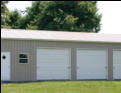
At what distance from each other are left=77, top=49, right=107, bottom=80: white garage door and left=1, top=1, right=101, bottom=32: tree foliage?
12.9 meters

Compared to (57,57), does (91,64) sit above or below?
below

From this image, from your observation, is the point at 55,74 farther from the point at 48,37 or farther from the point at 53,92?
the point at 53,92

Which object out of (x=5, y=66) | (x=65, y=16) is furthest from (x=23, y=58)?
(x=65, y=16)

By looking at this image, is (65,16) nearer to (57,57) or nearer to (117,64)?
(117,64)

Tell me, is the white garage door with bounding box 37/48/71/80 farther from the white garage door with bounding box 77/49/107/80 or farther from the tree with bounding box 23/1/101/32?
the tree with bounding box 23/1/101/32

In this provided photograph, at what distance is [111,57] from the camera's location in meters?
15.7

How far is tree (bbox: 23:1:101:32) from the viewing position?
28.5m

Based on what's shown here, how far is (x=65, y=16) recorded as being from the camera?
94.3 ft

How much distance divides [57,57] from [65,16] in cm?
1466

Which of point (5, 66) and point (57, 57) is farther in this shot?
point (57, 57)

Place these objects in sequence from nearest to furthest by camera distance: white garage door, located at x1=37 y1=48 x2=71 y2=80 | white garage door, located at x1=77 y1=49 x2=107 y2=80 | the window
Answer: the window < white garage door, located at x1=37 y1=48 x2=71 y2=80 < white garage door, located at x1=77 y1=49 x2=107 y2=80

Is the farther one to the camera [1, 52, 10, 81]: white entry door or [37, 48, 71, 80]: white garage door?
[37, 48, 71, 80]: white garage door

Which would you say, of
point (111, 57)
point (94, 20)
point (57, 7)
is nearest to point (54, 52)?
point (111, 57)

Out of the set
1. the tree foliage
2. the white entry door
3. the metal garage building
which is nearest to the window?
the metal garage building
